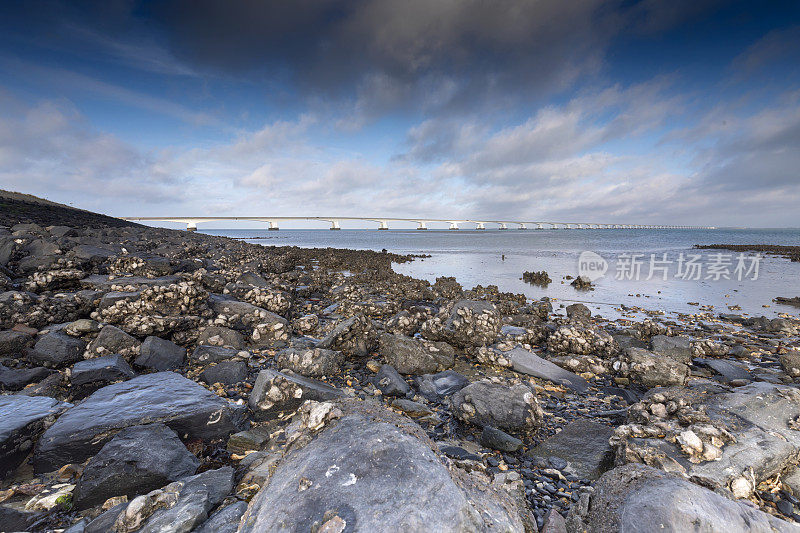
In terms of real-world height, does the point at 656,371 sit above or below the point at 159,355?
below

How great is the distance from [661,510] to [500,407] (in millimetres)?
2360

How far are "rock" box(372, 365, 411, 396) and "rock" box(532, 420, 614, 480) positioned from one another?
224 cm

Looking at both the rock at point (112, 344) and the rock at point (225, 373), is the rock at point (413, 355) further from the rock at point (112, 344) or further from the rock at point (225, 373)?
the rock at point (112, 344)

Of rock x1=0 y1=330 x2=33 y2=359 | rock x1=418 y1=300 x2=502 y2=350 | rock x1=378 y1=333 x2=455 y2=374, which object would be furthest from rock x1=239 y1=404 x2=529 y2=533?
rock x1=0 y1=330 x2=33 y2=359

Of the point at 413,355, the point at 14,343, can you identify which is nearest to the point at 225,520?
the point at 413,355

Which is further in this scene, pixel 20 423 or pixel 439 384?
pixel 439 384

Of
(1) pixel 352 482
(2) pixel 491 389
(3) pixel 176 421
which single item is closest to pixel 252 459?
(3) pixel 176 421

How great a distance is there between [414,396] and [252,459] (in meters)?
2.66

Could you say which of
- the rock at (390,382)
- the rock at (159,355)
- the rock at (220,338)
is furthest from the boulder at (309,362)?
the rock at (159,355)

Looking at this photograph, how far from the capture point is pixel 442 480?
200 centimetres

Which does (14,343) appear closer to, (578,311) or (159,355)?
(159,355)

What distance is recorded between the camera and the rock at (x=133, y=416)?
316 cm

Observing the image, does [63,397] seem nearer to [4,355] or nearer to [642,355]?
[4,355]

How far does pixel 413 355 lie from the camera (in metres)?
6.40
